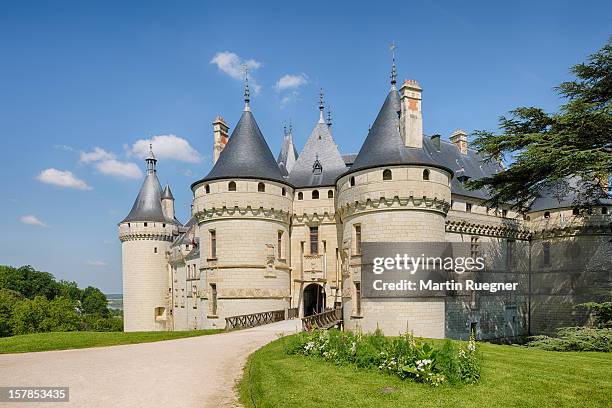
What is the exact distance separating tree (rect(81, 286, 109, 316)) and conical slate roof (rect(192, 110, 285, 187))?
56028 mm

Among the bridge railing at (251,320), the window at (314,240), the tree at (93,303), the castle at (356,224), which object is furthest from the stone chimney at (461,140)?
the tree at (93,303)

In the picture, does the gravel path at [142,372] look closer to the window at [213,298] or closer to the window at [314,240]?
the window at [213,298]

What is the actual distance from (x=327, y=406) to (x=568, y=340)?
36.4ft

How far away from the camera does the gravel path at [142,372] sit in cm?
895

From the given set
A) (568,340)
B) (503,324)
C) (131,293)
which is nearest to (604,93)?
(568,340)

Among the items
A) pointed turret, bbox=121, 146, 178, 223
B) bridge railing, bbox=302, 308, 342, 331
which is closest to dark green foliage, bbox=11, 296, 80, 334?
pointed turret, bbox=121, 146, 178, 223

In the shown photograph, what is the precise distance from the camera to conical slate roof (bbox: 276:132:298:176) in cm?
3269

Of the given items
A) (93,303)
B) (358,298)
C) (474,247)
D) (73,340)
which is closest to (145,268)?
(73,340)

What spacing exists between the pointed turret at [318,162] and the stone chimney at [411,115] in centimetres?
587

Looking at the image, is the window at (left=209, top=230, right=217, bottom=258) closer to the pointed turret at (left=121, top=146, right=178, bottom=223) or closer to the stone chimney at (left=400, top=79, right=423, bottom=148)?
the stone chimney at (left=400, top=79, right=423, bottom=148)

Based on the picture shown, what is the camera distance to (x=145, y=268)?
3897 centimetres

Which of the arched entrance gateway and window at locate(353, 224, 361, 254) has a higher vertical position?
window at locate(353, 224, 361, 254)

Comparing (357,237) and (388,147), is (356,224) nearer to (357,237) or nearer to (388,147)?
(357,237)

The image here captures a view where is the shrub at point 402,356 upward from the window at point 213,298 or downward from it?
upward
